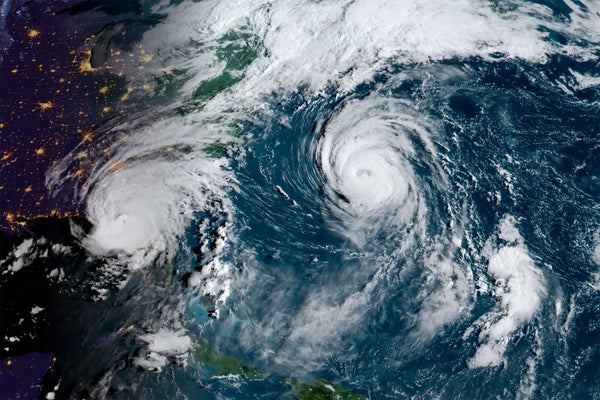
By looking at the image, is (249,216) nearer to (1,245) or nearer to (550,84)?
(1,245)

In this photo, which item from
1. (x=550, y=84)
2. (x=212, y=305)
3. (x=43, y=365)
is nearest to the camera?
(x=43, y=365)

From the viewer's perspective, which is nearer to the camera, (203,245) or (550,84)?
(203,245)

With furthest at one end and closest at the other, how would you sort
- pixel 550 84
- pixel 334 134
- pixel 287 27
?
1. pixel 287 27
2. pixel 550 84
3. pixel 334 134

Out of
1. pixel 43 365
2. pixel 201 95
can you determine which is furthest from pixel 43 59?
pixel 43 365

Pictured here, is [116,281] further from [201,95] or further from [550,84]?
[550,84]

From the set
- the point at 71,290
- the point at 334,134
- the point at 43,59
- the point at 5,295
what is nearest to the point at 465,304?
the point at 334,134

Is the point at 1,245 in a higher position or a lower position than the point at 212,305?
higher

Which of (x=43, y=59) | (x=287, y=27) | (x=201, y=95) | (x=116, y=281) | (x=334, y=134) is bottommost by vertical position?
(x=116, y=281)
